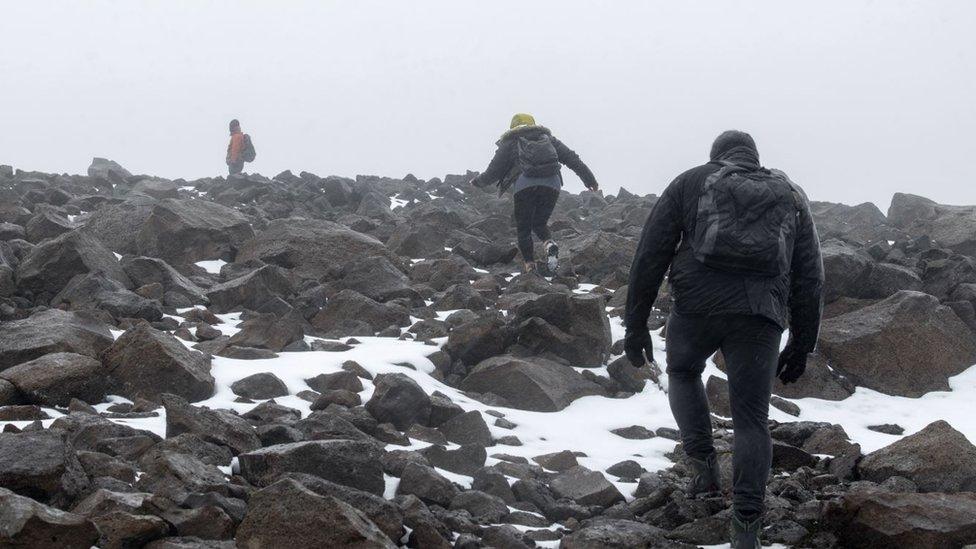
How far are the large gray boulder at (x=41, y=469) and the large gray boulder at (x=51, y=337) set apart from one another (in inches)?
97.3

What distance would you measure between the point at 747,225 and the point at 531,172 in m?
7.47

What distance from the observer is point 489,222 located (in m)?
17.5

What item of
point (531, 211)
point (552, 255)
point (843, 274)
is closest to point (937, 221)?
point (843, 274)

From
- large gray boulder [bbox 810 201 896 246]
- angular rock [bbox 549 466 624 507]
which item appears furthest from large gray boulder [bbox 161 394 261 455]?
large gray boulder [bbox 810 201 896 246]

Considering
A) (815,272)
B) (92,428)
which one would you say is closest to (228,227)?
(92,428)

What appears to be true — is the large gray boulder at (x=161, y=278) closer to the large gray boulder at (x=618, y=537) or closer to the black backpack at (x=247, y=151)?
the large gray boulder at (x=618, y=537)

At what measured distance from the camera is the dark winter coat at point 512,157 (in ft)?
40.3

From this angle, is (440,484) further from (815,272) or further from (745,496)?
(815,272)

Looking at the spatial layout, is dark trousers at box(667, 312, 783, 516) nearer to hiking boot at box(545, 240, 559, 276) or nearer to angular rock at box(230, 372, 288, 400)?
angular rock at box(230, 372, 288, 400)

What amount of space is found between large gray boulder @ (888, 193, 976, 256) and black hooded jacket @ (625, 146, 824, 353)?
1113 centimetres

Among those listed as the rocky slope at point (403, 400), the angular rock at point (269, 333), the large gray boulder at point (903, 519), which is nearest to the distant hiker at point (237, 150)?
the rocky slope at point (403, 400)

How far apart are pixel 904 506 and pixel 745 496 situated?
36.6 inches

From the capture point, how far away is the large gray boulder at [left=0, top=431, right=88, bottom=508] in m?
4.50

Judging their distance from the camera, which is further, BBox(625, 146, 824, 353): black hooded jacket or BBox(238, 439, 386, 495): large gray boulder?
BBox(238, 439, 386, 495): large gray boulder
